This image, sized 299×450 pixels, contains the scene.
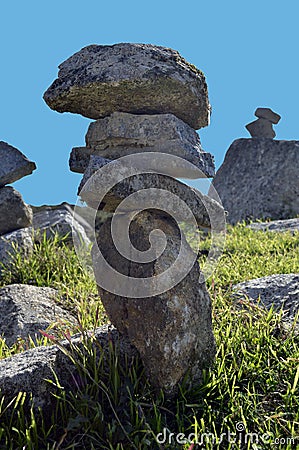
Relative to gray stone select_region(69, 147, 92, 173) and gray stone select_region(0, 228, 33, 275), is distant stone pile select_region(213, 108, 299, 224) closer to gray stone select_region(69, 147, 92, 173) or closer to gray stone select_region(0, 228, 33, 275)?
gray stone select_region(0, 228, 33, 275)

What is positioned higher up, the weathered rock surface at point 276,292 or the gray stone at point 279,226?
the gray stone at point 279,226

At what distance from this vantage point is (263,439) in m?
3.86

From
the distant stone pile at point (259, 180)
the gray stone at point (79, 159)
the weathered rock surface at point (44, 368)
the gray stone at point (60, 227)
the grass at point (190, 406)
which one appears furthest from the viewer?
the distant stone pile at point (259, 180)

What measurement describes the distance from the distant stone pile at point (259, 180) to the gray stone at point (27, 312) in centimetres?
758

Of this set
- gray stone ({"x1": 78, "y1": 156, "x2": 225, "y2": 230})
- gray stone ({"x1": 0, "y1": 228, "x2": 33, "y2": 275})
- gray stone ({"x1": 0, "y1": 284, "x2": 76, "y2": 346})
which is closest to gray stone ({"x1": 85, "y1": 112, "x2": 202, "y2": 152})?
gray stone ({"x1": 78, "y1": 156, "x2": 225, "y2": 230})

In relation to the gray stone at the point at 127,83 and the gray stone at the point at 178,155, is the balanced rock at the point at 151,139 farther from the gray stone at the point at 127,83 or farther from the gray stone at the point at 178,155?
the gray stone at the point at 127,83

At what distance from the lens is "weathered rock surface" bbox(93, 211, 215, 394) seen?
423cm

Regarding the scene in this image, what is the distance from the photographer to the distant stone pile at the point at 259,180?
14383 millimetres

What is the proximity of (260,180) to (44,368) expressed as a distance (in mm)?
11606

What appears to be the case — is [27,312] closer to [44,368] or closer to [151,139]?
[44,368]

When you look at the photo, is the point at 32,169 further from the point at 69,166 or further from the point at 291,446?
the point at 291,446

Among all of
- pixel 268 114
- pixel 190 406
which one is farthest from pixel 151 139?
pixel 268 114

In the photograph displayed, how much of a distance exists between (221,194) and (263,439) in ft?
38.4

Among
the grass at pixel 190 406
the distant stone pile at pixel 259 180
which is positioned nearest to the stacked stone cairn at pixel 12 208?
the grass at pixel 190 406
